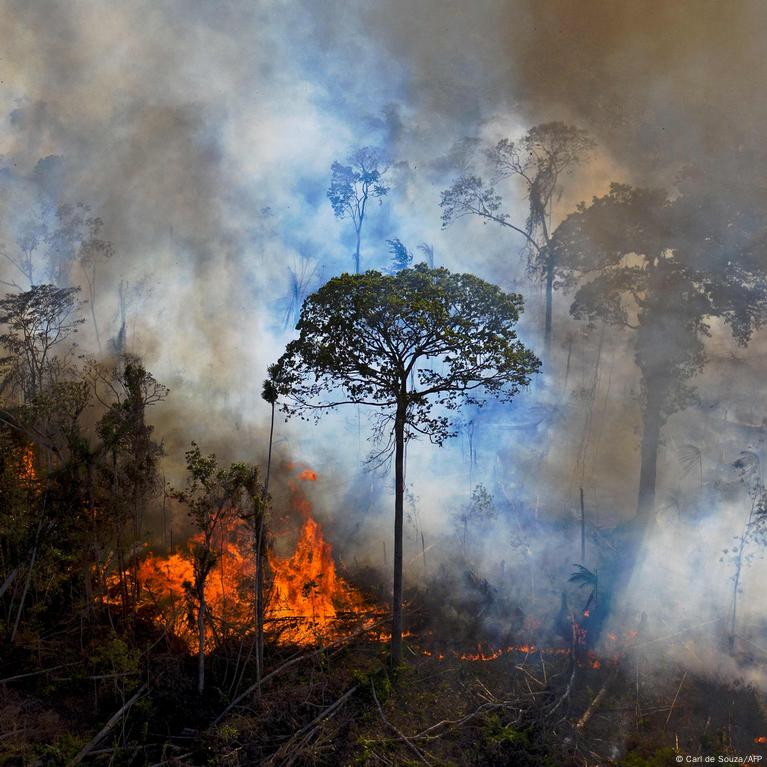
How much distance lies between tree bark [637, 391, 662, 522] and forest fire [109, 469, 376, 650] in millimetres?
13299

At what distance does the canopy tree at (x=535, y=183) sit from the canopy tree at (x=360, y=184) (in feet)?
16.9

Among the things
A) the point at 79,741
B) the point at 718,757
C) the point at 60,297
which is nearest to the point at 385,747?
the point at 79,741

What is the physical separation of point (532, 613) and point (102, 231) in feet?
113

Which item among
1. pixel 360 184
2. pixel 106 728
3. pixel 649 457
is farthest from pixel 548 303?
pixel 106 728

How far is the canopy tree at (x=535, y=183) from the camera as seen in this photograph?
32875mm

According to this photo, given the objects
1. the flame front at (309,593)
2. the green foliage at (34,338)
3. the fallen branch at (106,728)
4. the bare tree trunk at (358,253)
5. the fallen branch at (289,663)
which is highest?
the bare tree trunk at (358,253)

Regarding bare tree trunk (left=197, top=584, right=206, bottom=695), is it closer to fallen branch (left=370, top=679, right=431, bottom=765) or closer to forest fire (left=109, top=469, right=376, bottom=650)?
forest fire (left=109, top=469, right=376, bottom=650)

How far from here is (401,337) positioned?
1661 centimetres

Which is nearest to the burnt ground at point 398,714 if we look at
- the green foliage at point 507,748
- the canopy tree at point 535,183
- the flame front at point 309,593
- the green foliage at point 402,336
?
the green foliage at point 507,748

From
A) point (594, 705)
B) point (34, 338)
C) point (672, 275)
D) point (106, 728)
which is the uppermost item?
point (672, 275)

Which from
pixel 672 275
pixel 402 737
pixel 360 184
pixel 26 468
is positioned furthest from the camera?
pixel 360 184

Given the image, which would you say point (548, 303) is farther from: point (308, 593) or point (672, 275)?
point (308, 593)

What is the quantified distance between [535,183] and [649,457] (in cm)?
1632

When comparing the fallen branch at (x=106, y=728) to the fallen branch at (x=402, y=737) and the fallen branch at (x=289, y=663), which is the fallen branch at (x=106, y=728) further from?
the fallen branch at (x=402, y=737)
